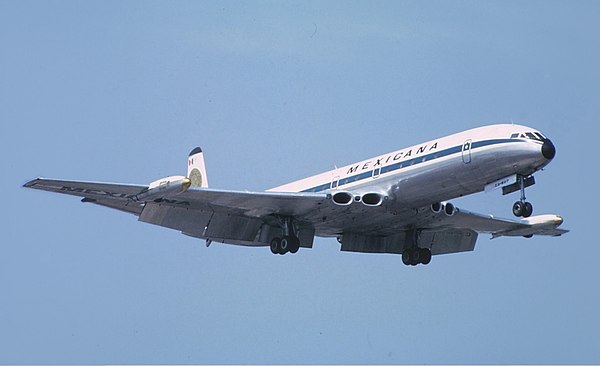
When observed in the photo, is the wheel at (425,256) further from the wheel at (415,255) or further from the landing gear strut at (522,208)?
the landing gear strut at (522,208)

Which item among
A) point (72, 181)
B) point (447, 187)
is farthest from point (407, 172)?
point (72, 181)

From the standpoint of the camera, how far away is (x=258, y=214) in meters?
41.5

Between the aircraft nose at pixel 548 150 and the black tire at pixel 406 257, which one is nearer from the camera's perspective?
the aircraft nose at pixel 548 150

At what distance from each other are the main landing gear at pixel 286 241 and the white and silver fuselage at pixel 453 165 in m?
2.02

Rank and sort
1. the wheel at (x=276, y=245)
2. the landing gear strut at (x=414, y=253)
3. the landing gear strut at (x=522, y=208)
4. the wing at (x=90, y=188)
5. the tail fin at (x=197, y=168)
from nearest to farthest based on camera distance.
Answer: the landing gear strut at (x=522, y=208) < the wing at (x=90, y=188) < the wheel at (x=276, y=245) < the landing gear strut at (x=414, y=253) < the tail fin at (x=197, y=168)

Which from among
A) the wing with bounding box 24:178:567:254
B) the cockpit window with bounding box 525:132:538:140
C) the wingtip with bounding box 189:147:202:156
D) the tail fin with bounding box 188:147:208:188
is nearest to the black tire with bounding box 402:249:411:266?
the wing with bounding box 24:178:567:254

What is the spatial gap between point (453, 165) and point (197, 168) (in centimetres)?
1303

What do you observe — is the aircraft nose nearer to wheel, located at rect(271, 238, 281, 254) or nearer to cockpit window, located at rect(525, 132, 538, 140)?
cockpit window, located at rect(525, 132, 538, 140)

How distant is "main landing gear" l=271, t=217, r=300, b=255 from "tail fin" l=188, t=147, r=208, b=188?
663 cm

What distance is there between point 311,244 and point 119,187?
7.41 metres

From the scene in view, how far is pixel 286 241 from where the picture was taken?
40938 millimetres

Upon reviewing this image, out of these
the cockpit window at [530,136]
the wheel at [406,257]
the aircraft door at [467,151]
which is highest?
the cockpit window at [530,136]

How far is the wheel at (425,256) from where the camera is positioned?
43094 millimetres

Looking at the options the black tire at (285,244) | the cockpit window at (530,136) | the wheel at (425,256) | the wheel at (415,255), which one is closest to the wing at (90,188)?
the black tire at (285,244)
